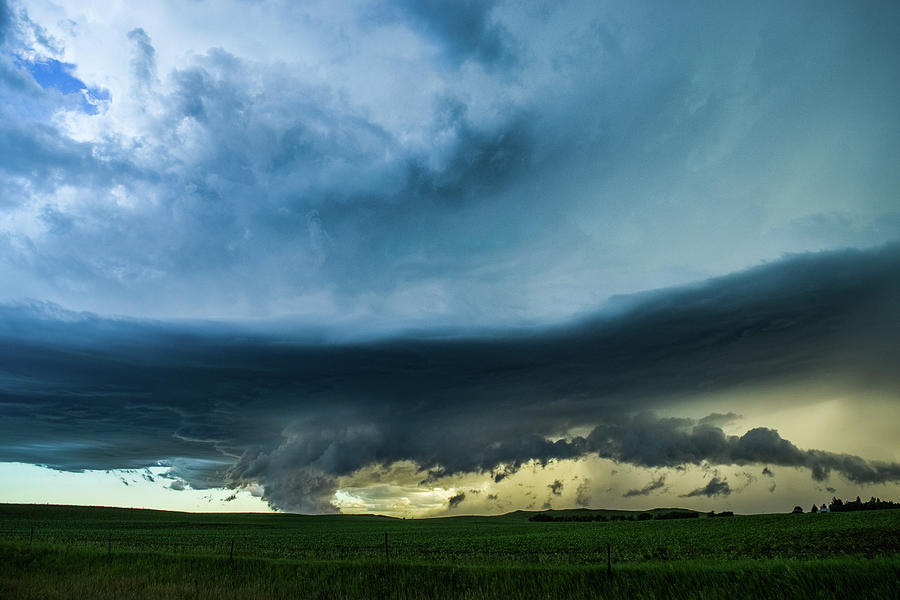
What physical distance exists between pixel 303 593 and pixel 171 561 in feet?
48.6

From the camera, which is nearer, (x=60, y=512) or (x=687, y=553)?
(x=687, y=553)

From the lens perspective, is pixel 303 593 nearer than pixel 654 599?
No

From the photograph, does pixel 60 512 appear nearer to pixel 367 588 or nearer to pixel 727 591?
pixel 367 588

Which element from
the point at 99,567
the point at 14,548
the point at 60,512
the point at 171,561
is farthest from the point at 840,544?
the point at 60,512

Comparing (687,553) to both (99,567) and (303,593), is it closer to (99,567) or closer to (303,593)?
(303,593)

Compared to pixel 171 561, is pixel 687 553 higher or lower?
lower

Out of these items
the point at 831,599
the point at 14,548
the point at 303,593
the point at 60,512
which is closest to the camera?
the point at 831,599

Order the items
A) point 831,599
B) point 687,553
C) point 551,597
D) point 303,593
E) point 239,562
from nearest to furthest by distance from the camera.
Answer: point 831,599 → point 551,597 → point 303,593 → point 239,562 → point 687,553

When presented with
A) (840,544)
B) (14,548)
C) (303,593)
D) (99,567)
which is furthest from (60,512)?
(840,544)

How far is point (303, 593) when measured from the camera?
24516mm

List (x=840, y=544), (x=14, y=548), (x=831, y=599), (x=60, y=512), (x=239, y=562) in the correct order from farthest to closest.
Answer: (x=60, y=512) → (x=840, y=544) → (x=14, y=548) → (x=239, y=562) → (x=831, y=599)

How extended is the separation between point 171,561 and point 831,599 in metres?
34.6

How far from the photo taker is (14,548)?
128 feet

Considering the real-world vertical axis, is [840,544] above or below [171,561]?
below
